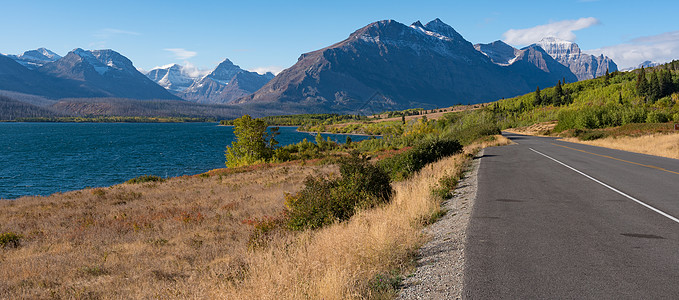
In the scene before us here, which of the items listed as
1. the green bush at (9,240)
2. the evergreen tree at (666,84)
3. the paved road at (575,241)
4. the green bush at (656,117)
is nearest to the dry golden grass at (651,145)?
the paved road at (575,241)

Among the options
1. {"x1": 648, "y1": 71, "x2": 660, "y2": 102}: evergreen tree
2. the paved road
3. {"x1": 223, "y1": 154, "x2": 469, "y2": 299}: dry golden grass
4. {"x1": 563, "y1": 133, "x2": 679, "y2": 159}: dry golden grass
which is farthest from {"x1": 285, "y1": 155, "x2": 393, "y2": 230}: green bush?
{"x1": 648, "y1": 71, "x2": 660, "y2": 102}: evergreen tree

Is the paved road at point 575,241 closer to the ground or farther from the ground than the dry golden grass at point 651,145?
closer to the ground

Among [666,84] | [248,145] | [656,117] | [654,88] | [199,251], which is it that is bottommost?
[199,251]

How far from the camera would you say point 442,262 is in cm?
651

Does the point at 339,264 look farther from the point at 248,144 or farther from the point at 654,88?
the point at 654,88

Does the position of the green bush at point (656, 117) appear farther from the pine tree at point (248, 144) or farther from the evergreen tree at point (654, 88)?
the pine tree at point (248, 144)

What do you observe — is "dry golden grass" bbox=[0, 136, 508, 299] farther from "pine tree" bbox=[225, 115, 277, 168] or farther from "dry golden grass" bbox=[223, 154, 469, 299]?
"pine tree" bbox=[225, 115, 277, 168]

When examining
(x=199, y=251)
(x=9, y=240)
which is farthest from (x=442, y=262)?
(x=9, y=240)

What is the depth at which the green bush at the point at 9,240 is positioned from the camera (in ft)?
45.5

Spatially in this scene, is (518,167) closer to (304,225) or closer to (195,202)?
(304,225)

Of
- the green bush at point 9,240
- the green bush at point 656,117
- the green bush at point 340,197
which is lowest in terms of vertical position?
the green bush at point 9,240

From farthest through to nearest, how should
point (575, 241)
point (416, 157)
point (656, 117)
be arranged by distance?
point (656, 117)
point (416, 157)
point (575, 241)

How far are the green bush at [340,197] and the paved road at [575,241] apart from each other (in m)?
3.68

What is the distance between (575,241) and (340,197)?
7292 millimetres
